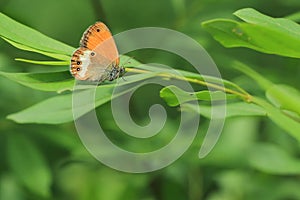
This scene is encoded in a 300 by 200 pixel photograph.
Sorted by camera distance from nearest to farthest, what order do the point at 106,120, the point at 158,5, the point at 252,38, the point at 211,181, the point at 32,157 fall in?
the point at 252,38 < the point at 32,157 < the point at 106,120 < the point at 211,181 < the point at 158,5

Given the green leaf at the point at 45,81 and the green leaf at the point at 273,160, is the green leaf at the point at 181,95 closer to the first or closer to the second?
the green leaf at the point at 45,81

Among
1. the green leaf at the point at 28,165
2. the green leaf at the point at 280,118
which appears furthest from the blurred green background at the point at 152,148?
the green leaf at the point at 280,118

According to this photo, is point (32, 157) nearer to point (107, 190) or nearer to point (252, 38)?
point (107, 190)

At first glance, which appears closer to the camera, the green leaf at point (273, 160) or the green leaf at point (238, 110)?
the green leaf at point (238, 110)

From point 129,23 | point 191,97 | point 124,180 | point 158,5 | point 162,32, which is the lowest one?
point 191,97

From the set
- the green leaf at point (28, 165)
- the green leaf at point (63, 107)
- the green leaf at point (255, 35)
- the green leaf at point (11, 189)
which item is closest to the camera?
the green leaf at point (255, 35)

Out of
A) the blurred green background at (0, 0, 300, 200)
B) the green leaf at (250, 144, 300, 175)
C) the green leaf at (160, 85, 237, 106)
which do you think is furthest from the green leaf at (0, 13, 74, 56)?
the green leaf at (250, 144, 300, 175)

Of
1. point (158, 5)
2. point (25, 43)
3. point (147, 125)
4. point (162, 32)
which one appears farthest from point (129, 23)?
point (25, 43)
